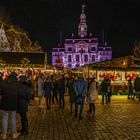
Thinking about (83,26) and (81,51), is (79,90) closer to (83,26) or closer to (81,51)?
(81,51)

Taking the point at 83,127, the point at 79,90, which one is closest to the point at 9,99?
the point at 83,127

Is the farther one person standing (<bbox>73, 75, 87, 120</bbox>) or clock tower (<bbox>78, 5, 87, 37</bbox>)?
clock tower (<bbox>78, 5, 87, 37</bbox>)

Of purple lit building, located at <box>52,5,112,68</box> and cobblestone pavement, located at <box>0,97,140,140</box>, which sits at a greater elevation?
purple lit building, located at <box>52,5,112,68</box>

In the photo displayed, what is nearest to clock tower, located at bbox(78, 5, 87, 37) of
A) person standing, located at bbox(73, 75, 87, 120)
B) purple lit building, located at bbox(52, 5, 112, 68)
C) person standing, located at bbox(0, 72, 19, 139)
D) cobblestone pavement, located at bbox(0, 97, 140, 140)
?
purple lit building, located at bbox(52, 5, 112, 68)

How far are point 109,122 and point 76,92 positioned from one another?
2050mm

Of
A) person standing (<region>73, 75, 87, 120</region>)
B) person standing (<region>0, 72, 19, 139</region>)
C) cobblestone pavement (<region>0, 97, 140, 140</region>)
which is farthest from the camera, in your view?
person standing (<region>73, 75, 87, 120</region>)

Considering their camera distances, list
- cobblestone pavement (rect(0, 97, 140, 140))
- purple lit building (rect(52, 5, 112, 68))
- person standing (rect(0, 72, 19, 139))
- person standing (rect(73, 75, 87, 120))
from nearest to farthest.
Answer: person standing (rect(0, 72, 19, 139)), cobblestone pavement (rect(0, 97, 140, 140)), person standing (rect(73, 75, 87, 120)), purple lit building (rect(52, 5, 112, 68))

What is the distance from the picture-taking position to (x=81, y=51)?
166 metres

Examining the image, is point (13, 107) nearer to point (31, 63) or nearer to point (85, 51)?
point (31, 63)

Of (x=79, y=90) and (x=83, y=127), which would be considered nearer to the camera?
(x=83, y=127)

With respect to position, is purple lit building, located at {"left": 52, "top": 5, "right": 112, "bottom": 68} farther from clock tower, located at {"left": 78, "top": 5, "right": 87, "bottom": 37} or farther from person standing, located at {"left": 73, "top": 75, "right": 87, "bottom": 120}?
person standing, located at {"left": 73, "top": 75, "right": 87, "bottom": 120}

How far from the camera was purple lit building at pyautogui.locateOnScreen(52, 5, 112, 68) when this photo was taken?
16500 centimetres

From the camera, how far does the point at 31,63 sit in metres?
33.0

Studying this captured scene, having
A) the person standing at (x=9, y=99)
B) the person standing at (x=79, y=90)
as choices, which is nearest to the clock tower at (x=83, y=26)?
the person standing at (x=79, y=90)
